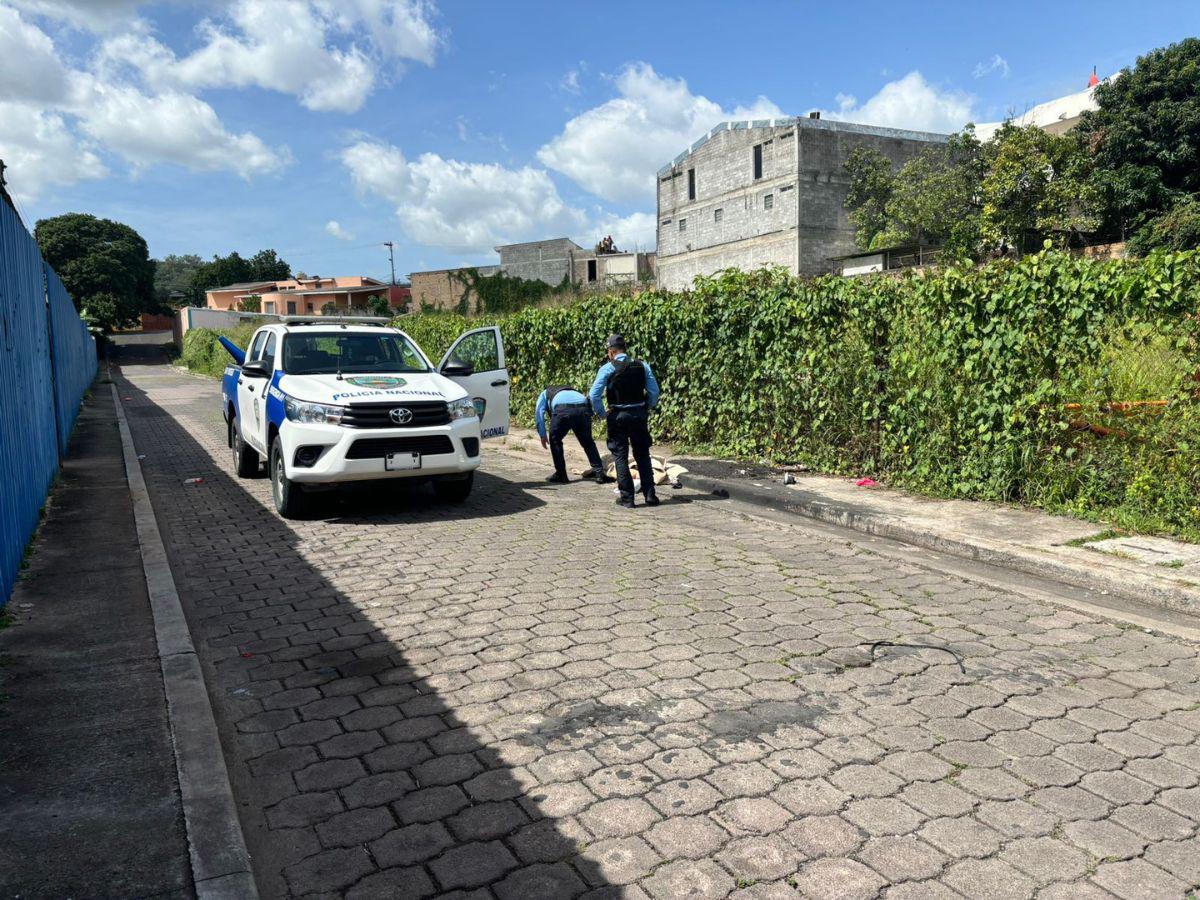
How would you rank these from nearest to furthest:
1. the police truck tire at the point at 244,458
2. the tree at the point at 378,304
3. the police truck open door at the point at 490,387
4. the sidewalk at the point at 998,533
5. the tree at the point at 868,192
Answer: the sidewalk at the point at 998,533 → the police truck open door at the point at 490,387 → the police truck tire at the point at 244,458 → the tree at the point at 868,192 → the tree at the point at 378,304

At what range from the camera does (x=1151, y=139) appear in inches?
1409

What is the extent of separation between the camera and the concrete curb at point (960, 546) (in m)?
5.60

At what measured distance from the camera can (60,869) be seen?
9.16 ft

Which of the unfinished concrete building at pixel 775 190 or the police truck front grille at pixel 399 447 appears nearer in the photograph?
the police truck front grille at pixel 399 447

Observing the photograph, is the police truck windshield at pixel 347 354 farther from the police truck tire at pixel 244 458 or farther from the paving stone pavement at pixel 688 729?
the paving stone pavement at pixel 688 729

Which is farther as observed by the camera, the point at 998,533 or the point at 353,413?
the point at 353,413

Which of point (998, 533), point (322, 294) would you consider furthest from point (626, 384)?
point (322, 294)

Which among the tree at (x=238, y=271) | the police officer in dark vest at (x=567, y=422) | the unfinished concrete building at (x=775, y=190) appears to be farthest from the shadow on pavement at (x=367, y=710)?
the tree at (x=238, y=271)

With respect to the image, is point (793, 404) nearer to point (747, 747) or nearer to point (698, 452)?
point (698, 452)

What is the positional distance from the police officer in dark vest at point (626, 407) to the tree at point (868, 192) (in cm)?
4221

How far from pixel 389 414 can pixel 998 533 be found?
551cm

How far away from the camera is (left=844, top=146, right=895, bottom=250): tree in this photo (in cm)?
4822

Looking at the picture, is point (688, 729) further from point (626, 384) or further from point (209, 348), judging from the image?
point (209, 348)

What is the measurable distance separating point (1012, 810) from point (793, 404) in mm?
7430
